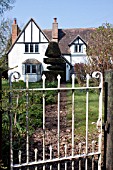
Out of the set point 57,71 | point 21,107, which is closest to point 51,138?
point 21,107

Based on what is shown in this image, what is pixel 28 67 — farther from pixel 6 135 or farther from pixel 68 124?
pixel 6 135

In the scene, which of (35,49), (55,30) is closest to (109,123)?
(35,49)

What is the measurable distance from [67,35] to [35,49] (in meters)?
5.17

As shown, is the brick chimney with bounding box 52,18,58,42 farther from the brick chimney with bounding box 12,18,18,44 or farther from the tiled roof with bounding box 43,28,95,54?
the brick chimney with bounding box 12,18,18,44

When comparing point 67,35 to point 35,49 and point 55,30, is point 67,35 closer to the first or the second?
point 55,30

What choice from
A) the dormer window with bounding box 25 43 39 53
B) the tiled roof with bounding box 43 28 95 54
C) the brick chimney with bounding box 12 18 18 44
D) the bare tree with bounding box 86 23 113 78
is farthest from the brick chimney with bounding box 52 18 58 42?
the bare tree with bounding box 86 23 113 78

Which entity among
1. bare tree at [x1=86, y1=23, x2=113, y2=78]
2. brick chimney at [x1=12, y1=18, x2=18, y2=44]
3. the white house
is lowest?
bare tree at [x1=86, y1=23, x2=113, y2=78]

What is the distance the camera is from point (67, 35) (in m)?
34.5

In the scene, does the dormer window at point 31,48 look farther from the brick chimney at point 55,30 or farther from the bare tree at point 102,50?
the bare tree at point 102,50

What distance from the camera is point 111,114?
3518 mm

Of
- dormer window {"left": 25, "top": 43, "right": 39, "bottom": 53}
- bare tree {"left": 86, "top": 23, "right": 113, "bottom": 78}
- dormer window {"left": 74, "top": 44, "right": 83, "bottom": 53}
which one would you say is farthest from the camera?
dormer window {"left": 74, "top": 44, "right": 83, "bottom": 53}

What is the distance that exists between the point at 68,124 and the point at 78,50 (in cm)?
2650

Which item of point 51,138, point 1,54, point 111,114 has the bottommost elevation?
point 51,138

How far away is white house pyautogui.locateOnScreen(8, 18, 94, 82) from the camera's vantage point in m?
31.4
